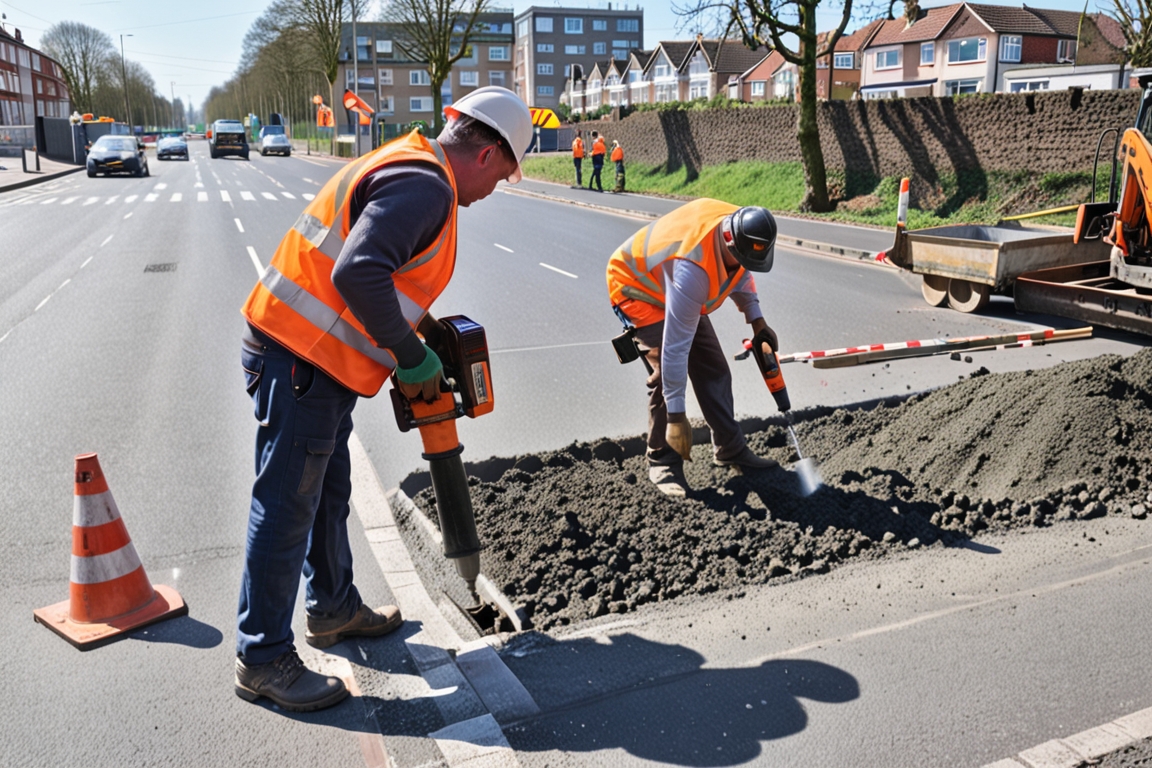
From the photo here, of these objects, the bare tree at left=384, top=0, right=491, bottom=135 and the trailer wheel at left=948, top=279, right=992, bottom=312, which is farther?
the bare tree at left=384, top=0, right=491, bottom=135

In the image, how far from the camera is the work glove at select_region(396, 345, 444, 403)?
3.02 metres

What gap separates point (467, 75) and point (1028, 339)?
96.1 metres

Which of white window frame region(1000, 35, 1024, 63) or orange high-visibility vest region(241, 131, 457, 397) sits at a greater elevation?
white window frame region(1000, 35, 1024, 63)

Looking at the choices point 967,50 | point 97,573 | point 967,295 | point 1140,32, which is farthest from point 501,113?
point 967,50

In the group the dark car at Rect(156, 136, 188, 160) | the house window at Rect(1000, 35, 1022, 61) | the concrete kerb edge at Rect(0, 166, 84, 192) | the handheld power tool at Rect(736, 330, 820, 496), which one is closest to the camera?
the handheld power tool at Rect(736, 330, 820, 496)

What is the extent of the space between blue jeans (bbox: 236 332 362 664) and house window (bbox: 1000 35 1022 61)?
63.0m

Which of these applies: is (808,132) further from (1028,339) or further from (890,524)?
(890,524)

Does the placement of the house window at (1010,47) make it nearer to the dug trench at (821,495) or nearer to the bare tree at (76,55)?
the dug trench at (821,495)

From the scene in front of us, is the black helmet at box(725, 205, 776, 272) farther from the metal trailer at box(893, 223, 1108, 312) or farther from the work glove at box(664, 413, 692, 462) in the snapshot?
the metal trailer at box(893, 223, 1108, 312)

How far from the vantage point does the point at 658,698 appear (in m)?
3.16

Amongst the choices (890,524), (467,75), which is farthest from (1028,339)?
(467,75)

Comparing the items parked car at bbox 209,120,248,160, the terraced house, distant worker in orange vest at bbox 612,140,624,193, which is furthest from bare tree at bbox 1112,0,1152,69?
parked car at bbox 209,120,248,160

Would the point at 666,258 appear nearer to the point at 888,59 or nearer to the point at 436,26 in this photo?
the point at 436,26

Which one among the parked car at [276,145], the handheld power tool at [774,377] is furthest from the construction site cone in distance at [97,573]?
the parked car at [276,145]
